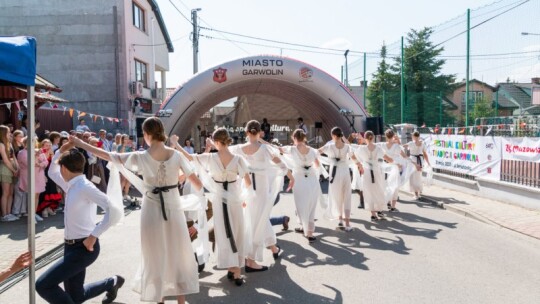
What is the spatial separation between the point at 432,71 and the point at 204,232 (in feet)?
116

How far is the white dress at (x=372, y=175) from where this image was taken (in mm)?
8875

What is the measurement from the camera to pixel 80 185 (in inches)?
156

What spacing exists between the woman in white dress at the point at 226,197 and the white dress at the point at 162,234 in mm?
925

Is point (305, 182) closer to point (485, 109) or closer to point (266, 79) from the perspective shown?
point (266, 79)

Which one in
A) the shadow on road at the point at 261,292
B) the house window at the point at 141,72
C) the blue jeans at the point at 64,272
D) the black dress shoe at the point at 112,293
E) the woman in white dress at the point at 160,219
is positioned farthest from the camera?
the house window at the point at 141,72

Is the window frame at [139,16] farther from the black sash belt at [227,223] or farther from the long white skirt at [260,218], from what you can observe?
the black sash belt at [227,223]

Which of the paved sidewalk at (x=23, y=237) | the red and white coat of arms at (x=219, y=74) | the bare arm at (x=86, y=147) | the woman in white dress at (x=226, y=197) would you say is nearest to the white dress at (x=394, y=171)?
the woman in white dress at (x=226, y=197)

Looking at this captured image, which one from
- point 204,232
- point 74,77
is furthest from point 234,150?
point 74,77

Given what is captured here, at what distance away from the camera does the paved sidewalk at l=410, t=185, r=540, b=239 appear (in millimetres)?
8172

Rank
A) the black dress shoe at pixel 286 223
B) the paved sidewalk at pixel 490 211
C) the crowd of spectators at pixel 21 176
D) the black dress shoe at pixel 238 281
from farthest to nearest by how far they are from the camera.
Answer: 1. the crowd of spectators at pixel 21 176
2. the paved sidewalk at pixel 490 211
3. the black dress shoe at pixel 286 223
4. the black dress shoe at pixel 238 281

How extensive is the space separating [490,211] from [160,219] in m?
7.71

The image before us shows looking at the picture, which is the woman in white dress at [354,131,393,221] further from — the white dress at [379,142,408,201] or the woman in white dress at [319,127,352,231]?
the white dress at [379,142,408,201]

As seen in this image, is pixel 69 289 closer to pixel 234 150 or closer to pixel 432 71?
pixel 234 150

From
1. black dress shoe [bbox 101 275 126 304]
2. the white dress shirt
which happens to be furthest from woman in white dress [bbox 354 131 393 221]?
the white dress shirt
